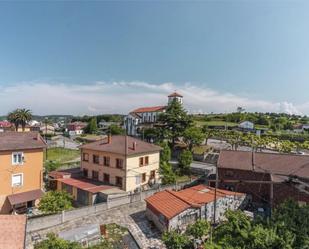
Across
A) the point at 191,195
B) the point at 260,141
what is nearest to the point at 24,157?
the point at 191,195

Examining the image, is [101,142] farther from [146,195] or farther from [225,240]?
[225,240]

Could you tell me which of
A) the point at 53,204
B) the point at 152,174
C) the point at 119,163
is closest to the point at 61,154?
the point at 152,174

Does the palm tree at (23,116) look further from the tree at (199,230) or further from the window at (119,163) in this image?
the tree at (199,230)

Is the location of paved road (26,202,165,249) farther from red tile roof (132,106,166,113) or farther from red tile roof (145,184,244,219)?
red tile roof (132,106,166,113)

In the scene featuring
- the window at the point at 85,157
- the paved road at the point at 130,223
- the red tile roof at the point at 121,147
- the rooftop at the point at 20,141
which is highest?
the rooftop at the point at 20,141

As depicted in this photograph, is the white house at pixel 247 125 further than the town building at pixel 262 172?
Yes

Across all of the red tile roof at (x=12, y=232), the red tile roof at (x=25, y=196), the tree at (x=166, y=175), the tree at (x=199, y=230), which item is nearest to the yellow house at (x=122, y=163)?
the tree at (x=166, y=175)

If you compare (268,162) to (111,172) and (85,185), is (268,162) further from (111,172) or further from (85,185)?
(85,185)
